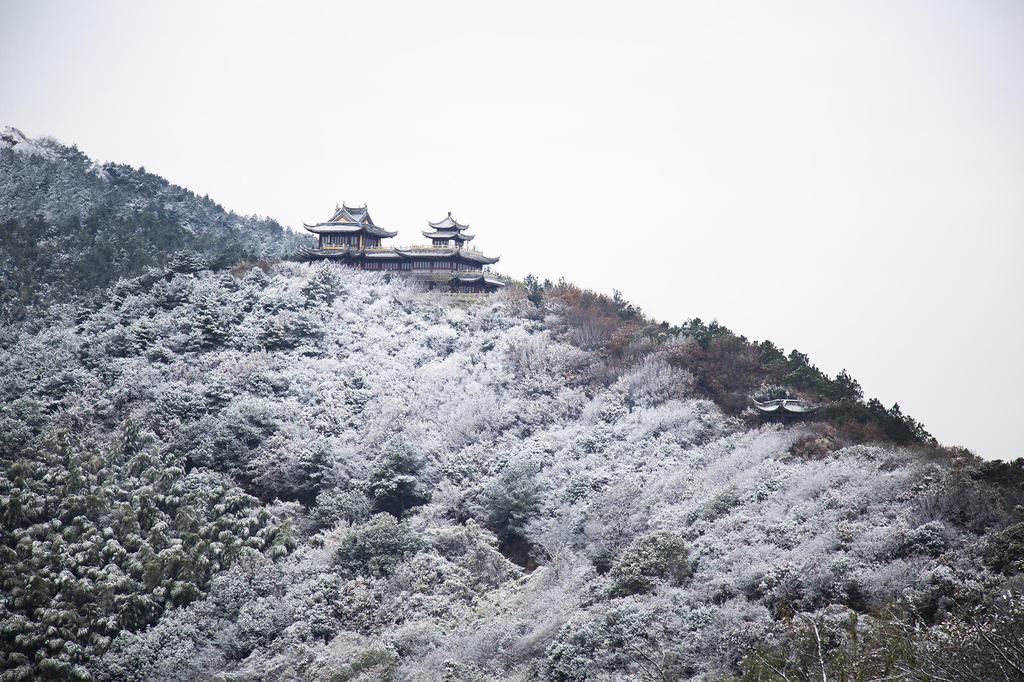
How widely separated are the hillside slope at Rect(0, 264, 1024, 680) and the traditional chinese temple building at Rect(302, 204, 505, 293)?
9863 millimetres

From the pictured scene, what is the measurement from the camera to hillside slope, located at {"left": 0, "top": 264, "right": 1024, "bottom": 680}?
27.1 m

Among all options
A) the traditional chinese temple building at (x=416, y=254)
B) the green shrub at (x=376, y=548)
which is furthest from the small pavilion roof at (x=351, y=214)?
the green shrub at (x=376, y=548)

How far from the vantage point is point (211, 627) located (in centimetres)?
3428

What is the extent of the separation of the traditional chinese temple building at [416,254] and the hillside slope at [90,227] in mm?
7418

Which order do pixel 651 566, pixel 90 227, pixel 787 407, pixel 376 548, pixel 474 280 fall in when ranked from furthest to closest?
pixel 90 227 < pixel 474 280 < pixel 787 407 < pixel 376 548 < pixel 651 566

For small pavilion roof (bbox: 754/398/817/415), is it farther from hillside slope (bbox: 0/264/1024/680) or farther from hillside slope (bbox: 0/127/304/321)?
hillside slope (bbox: 0/127/304/321)

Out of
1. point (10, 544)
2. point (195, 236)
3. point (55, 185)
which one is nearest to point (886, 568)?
point (10, 544)

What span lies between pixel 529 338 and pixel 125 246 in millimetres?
37620

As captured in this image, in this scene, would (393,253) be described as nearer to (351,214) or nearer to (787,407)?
(351,214)

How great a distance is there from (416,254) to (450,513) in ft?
100

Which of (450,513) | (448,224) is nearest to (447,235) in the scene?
(448,224)

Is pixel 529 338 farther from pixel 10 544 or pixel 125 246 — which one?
pixel 125 246

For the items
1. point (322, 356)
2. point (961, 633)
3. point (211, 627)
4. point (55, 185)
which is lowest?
point (211, 627)

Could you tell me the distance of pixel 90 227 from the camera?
78500 millimetres
